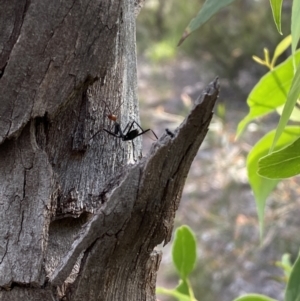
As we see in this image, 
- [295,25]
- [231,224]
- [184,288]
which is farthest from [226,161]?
[295,25]

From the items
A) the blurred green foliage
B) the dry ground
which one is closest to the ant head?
the dry ground

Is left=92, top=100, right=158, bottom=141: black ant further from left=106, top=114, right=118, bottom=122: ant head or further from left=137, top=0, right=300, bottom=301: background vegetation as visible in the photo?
left=137, top=0, right=300, bottom=301: background vegetation

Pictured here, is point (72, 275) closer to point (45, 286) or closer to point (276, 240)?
point (45, 286)

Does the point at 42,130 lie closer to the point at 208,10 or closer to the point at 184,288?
the point at 208,10

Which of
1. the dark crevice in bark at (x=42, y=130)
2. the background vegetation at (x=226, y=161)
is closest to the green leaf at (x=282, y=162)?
the dark crevice in bark at (x=42, y=130)

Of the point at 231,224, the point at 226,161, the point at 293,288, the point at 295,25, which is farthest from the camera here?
the point at 231,224

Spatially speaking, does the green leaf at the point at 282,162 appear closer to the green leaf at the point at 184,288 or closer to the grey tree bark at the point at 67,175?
the grey tree bark at the point at 67,175

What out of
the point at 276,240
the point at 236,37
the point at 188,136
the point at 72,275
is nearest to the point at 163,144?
the point at 188,136
